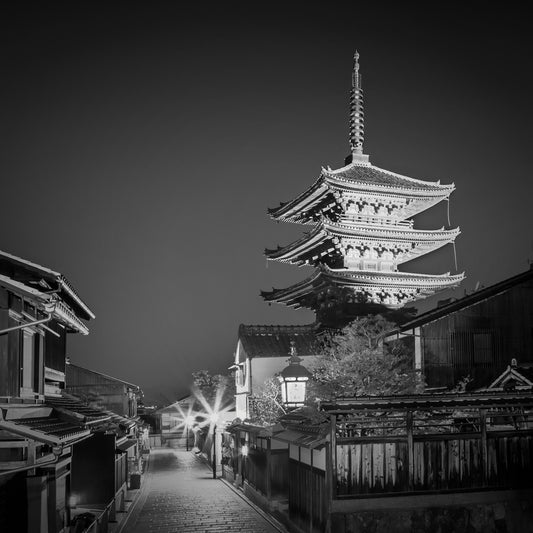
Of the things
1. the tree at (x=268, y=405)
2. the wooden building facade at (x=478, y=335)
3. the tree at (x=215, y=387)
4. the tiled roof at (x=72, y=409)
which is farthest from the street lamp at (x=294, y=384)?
the tree at (x=215, y=387)

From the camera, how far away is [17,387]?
16266 mm

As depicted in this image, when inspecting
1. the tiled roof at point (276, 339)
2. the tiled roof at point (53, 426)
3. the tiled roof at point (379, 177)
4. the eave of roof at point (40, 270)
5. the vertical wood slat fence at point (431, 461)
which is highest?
the tiled roof at point (379, 177)

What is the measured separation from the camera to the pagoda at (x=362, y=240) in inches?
1582

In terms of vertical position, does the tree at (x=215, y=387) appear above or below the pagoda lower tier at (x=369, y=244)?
below

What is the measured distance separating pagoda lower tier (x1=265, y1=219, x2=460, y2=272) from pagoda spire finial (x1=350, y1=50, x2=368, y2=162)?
5.64 meters

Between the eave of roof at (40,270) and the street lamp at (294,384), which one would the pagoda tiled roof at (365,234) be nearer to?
the street lamp at (294,384)

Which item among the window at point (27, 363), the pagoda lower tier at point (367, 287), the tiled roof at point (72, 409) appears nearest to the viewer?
the window at point (27, 363)

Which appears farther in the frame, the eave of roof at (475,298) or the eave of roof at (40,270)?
the eave of roof at (475,298)

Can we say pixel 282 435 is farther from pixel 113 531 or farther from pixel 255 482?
pixel 255 482

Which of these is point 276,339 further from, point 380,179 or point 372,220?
point 380,179

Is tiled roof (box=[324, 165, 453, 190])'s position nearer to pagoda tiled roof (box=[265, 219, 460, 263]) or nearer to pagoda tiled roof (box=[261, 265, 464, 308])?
pagoda tiled roof (box=[265, 219, 460, 263])

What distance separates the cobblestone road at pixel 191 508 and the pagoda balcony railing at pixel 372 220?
16626 mm

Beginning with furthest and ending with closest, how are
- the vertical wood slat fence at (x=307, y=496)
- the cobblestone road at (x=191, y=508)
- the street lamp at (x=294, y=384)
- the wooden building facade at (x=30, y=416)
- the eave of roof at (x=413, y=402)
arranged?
the cobblestone road at (x=191, y=508) < the street lamp at (x=294, y=384) < the vertical wood slat fence at (x=307, y=496) < the eave of roof at (x=413, y=402) < the wooden building facade at (x=30, y=416)

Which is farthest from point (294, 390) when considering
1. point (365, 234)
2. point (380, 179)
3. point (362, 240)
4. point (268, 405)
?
point (380, 179)
